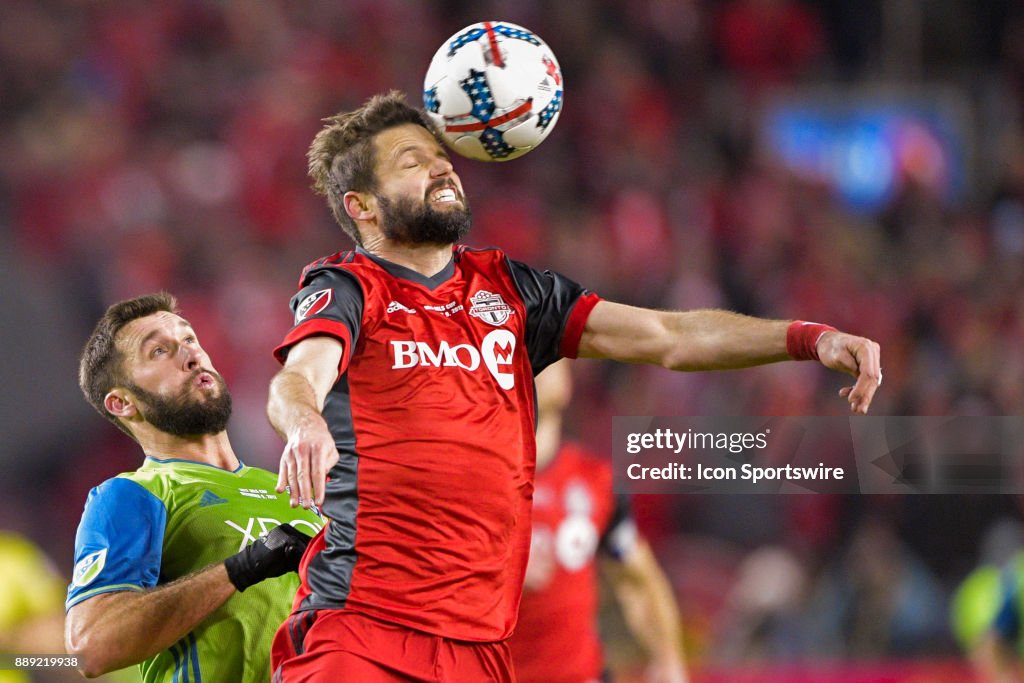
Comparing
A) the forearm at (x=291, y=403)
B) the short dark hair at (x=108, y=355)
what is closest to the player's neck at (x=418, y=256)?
the forearm at (x=291, y=403)

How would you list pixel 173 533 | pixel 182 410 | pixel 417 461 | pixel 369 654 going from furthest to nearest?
pixel 182 410 → pixel 173 533 → pixel 417 461 → pixel 369 654

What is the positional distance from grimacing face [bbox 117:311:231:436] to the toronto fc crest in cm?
117

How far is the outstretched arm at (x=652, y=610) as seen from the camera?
5.86 m

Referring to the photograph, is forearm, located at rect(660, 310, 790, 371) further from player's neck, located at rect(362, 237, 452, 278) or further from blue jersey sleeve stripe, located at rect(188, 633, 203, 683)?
blue jersey sleeve stripe, located at rect(188, 633, 203, 683)

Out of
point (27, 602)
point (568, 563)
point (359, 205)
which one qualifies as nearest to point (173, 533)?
point (359, 205)

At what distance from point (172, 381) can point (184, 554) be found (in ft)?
2.00

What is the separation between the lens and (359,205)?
143 inches

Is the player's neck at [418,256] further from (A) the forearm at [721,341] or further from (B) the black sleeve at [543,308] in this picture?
(A) the forearm at [721,341]

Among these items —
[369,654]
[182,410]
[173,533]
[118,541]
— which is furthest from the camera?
[182,410]

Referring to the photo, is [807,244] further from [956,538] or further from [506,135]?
[506,135]

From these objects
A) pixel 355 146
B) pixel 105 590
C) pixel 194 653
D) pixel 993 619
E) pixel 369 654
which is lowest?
pixel 369 654

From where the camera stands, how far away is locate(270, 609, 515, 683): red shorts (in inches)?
122

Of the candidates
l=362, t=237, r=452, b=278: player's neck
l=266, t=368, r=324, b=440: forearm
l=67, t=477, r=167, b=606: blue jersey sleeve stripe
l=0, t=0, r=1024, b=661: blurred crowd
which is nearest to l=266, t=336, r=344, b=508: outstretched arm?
l=266, t=368, r=324, b=440: forearm

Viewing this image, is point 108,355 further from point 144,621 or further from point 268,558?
point 268,558
